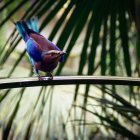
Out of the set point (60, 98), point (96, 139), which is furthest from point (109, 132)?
point (96, 139)

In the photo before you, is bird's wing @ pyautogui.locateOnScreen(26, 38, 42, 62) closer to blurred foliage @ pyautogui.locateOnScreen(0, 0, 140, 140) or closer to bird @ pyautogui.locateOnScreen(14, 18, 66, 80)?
bird @ pyautogui.locateOnScreen(14, 18, 66, 80)

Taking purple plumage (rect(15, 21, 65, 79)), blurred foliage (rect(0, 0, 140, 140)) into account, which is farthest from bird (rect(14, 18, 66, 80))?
blurred foliage (rect(0, 0, 140, 140))

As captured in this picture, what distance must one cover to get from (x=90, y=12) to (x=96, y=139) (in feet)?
2.34

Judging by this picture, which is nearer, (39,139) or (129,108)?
(129,108)

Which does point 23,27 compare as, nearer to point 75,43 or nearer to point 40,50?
point 40,50

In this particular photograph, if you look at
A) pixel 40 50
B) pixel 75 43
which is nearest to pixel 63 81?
pixel 40 50

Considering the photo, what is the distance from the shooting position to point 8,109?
1.18 meters

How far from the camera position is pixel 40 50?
63 centimetres

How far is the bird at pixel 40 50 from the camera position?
2.04ft

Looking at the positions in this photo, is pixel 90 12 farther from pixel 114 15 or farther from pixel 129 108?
pixel 129 108

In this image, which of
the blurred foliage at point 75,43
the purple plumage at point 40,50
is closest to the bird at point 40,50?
the purple plumage at point 40,50

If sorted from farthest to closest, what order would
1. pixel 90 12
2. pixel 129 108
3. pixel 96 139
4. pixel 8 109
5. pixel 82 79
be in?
pixel 96 139, pixel 8 109, pixel 90 12, pixel 129 108, pixel 82 79

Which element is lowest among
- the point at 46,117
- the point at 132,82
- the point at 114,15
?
the point at 132,82

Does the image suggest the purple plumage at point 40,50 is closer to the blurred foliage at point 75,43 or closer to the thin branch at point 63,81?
the thin branch at point 63,81
